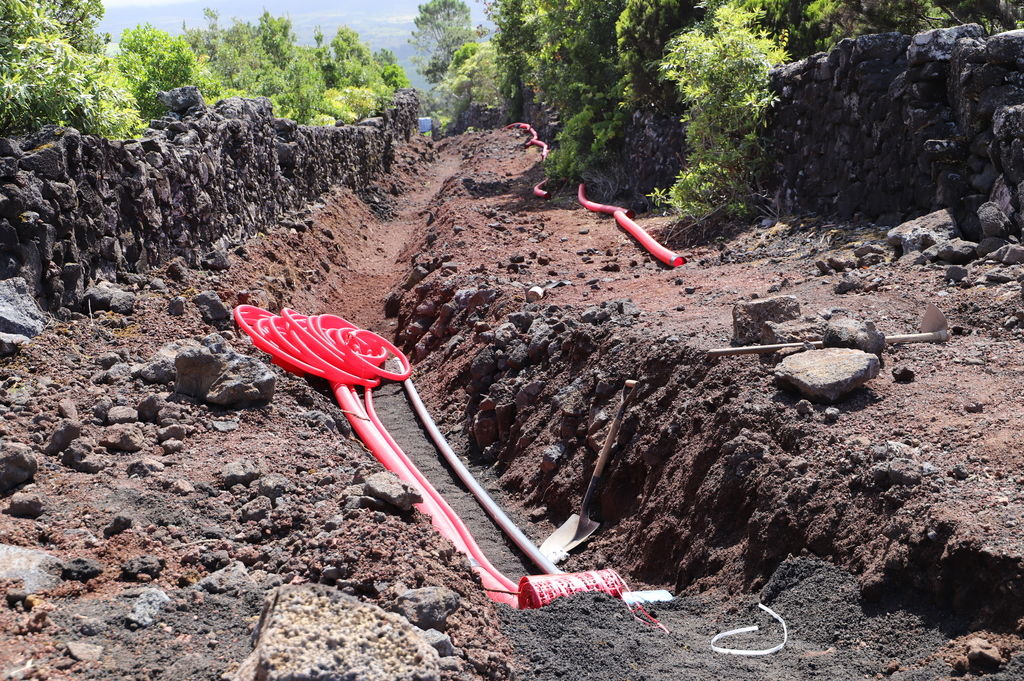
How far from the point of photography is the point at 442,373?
10.1 m

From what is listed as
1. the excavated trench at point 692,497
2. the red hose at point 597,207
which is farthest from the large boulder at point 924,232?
the red hose at point 597,207

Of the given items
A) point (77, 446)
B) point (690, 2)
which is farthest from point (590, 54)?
point (77, 446)

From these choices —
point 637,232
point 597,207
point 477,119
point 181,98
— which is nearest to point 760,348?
point 637,232

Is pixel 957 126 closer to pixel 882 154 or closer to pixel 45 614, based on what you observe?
pixel 882 154

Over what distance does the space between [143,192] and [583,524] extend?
5384 millimetres

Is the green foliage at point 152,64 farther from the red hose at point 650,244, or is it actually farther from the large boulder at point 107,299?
the red hose at point 650,244

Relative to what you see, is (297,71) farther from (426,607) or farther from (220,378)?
(426,607)

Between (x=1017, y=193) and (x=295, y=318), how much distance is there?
729 cm

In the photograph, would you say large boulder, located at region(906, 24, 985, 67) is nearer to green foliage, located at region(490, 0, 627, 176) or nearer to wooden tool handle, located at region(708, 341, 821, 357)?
wooden tool handle, located at region(708, 341, 821, 357)

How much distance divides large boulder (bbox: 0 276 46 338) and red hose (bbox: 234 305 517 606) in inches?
88.3

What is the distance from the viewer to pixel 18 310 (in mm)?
6641

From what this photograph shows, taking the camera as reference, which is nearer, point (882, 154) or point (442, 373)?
point (882, 154)

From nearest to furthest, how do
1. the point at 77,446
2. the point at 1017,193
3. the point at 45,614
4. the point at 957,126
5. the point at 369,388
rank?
the point at 45,614
the point at 77,446
the point at 1017,193
the point at 957,126
the point at 369,388

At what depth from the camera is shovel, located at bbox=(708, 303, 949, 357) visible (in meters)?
6.24
